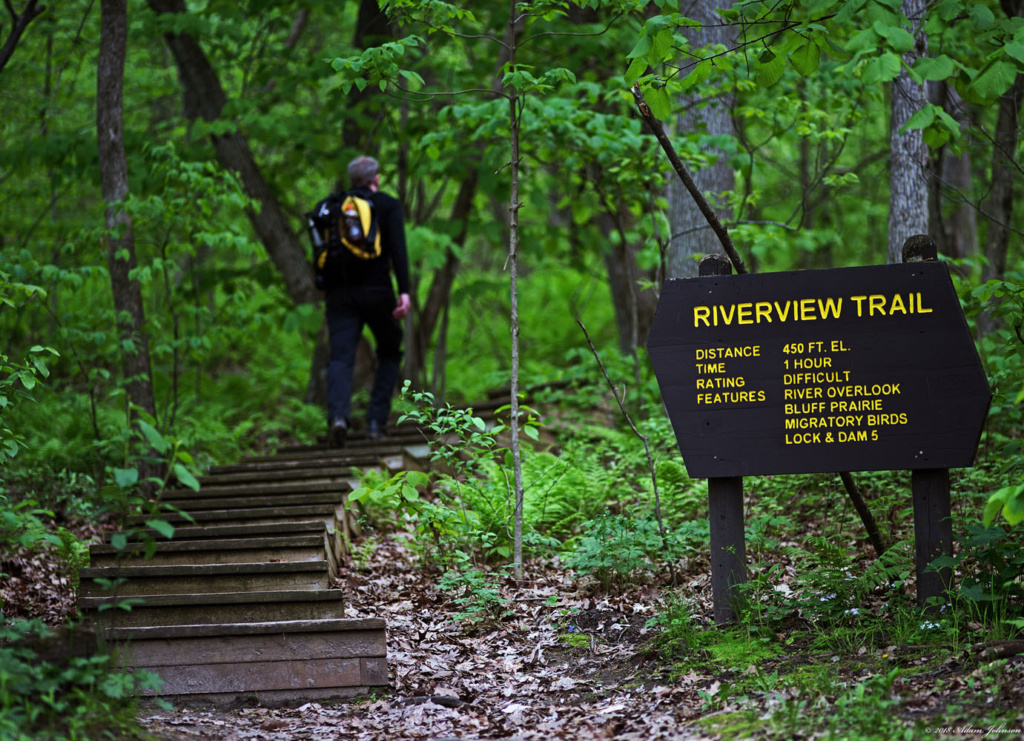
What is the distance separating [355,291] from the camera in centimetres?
798

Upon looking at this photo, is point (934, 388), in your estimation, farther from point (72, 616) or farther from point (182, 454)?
point (72, 616)

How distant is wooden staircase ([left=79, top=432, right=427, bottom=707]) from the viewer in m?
4.60

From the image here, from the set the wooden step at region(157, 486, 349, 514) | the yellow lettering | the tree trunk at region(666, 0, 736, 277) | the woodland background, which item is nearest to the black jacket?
the woodland background

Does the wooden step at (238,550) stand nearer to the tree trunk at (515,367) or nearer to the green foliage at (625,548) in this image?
the tree trunk at (515,367)

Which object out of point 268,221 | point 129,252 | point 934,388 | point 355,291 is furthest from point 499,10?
point 934,388

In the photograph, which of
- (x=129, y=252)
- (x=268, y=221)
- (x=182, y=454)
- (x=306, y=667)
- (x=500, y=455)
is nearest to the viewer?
(x=182, y=454)

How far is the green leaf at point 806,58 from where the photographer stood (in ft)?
14.0

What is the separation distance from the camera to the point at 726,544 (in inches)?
193

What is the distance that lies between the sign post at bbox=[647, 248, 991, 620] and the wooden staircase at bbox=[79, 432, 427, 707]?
2.12 metres

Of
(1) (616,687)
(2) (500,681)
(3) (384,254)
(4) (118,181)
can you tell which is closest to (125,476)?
(2) (500,681)

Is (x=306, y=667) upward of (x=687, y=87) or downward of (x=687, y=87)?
downward

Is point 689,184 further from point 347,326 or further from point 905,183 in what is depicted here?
point 347,326

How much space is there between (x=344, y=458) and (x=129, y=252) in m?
2.64

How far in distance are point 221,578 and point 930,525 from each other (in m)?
4.13
